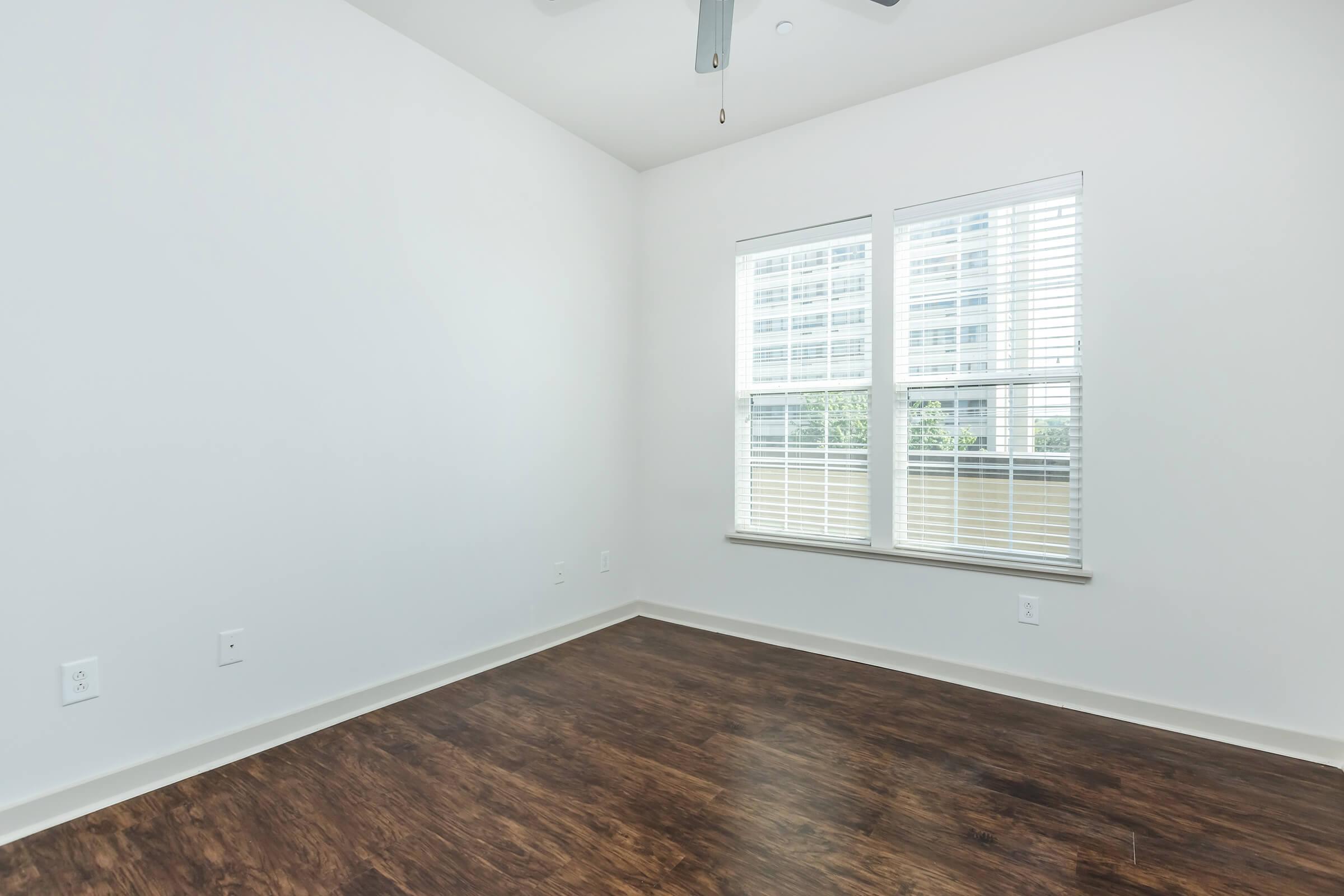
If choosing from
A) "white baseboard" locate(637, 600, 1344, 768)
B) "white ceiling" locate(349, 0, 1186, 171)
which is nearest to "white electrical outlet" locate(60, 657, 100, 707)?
"white ceiling" locate(349, 0, 1186, 171)

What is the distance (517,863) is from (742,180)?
3.54 meters

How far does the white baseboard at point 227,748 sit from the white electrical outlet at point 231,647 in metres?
0.26

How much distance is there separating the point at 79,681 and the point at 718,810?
201 centimetres

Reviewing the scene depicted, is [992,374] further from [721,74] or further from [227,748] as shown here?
[227,748]

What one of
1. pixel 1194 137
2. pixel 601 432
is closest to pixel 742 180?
pixel 601 432

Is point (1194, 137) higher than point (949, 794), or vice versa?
point (1194, 137)

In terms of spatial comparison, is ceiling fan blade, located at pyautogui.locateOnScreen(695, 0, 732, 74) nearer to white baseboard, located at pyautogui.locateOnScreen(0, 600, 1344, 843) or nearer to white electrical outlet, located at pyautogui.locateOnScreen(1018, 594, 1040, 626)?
white electrical outlet, located at pyautogui.locateOnScreen(1018, 594, 1040, 626)

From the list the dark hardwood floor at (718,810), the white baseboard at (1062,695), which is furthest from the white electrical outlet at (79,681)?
the white baseboard at (1062,695)

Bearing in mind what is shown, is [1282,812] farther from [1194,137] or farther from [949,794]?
[1194,137]

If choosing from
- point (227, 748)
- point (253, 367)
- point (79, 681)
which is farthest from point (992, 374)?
point (79, 681)

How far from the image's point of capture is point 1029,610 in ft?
9.59

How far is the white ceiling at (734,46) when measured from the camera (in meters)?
2.62

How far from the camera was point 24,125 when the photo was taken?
1.87 metres

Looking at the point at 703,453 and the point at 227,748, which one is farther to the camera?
the point at 703,453
